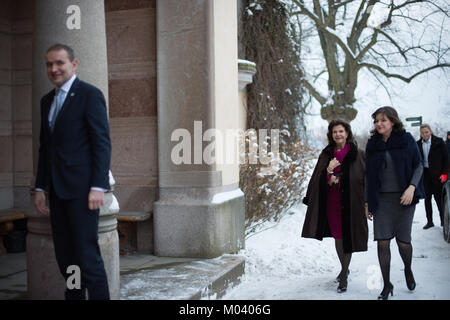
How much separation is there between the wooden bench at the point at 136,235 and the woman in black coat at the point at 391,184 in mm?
2438

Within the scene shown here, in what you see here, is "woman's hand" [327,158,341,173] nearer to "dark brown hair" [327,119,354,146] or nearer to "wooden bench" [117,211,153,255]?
"dark brown hair" [327,119,354,146]

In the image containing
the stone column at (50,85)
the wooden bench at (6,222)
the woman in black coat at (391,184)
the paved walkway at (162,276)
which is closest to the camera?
the stone column at (50,85)

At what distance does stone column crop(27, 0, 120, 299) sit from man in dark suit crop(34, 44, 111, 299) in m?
0.42

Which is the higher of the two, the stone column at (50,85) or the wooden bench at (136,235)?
the stone column at (50,85)

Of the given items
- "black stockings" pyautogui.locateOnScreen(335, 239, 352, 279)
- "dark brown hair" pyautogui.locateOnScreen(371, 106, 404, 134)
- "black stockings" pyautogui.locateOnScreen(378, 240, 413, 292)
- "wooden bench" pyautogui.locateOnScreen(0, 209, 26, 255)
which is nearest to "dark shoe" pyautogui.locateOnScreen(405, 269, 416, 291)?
"black stockings" pyautogui.locateOnScreen(378, 240, 413, 292)

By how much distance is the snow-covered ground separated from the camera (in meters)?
4.60

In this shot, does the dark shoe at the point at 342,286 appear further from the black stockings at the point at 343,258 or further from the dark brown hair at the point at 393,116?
the dark brown hair at the point at 393,116

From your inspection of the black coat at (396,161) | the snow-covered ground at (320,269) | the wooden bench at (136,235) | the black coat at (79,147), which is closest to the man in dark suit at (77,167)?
the black coat at (79,147)

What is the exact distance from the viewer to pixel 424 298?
4.30m

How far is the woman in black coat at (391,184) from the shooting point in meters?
4.33

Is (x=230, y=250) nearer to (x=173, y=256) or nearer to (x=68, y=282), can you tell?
(x=173, y=256)

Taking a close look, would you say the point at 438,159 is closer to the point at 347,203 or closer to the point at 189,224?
the point at 347,203

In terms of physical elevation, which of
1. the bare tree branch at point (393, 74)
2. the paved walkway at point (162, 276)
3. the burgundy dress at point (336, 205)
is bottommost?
the paved walkway at point (162, 276)
